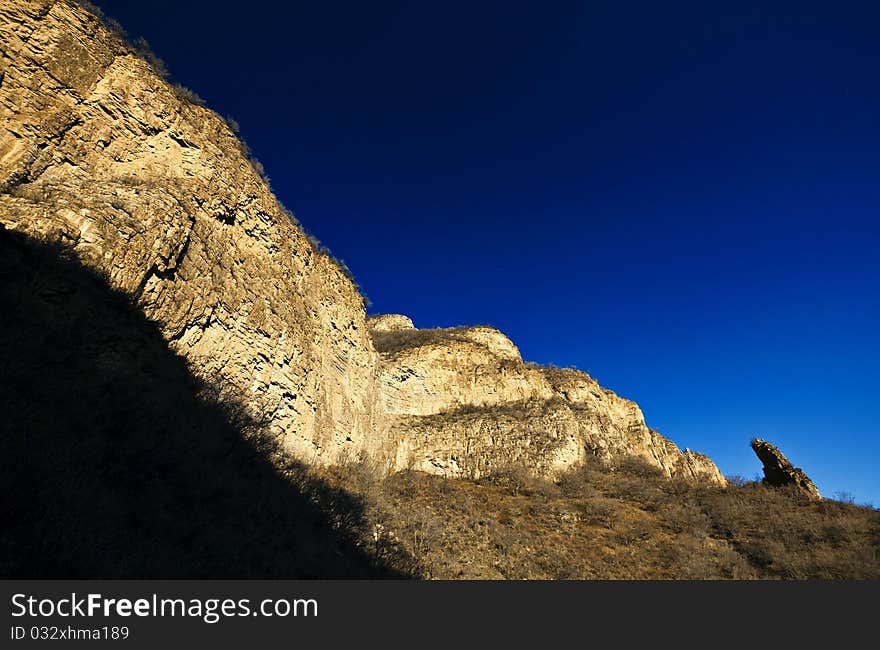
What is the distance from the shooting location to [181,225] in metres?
12.0

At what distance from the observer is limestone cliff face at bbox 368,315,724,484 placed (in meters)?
31.1

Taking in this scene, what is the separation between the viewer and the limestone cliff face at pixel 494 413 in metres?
31.1

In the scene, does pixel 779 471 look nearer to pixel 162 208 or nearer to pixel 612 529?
pixel 612 529

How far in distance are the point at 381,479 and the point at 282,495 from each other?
17.2 metres

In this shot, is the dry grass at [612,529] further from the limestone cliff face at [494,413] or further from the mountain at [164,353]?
the limestone cliff face at [494,413]

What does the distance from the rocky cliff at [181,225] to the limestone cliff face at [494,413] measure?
4.82 m

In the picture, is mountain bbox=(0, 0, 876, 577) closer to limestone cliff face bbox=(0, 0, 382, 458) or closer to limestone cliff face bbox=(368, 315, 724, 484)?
limestone cliff face bbox=(0, 0, 382, 458)

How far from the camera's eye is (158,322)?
10.5m

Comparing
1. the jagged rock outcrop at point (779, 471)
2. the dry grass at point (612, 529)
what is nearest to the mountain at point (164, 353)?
the dry grass at point (612, 529)

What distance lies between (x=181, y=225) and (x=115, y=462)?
880cm

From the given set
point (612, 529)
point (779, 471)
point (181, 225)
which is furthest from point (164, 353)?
point (779, 471)

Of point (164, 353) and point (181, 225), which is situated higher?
point (181, 225)

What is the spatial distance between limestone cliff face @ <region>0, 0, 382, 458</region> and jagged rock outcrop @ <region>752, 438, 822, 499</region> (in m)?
31.8
